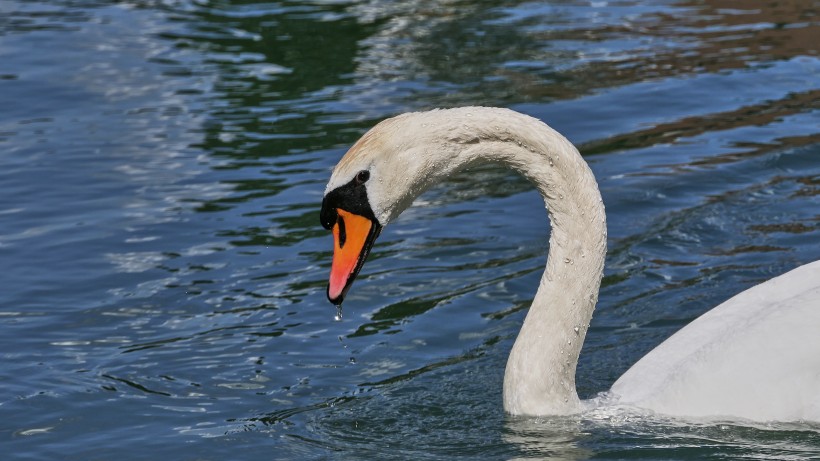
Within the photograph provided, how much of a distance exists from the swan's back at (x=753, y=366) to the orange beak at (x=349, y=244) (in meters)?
1.22

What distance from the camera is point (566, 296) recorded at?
19.3 feet

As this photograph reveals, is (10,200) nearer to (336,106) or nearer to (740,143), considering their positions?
(336,106)

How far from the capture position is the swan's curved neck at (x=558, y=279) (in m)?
5.68

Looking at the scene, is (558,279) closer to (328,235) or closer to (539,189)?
(539,189)

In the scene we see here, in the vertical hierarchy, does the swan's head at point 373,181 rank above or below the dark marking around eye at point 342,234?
above

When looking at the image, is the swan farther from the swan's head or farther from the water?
the water

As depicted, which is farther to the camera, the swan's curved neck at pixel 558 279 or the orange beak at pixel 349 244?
the swan's curved neck at pixel 558 279

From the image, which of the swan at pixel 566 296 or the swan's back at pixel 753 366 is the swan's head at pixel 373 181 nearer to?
the swan at pixel 566 296

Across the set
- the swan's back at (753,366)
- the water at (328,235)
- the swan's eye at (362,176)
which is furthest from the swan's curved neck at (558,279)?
the swan's eye at (362,176)

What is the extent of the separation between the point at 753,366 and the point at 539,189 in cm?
110

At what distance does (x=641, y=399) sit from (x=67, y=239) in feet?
A: 15.0

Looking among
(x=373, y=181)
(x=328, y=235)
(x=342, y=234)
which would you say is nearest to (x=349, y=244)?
(x=342, y=234)

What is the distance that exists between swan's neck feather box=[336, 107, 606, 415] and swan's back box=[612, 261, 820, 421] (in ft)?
1.12

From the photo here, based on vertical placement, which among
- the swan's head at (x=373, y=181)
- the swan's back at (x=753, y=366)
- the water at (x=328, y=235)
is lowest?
the water at (x=328, y=235)
